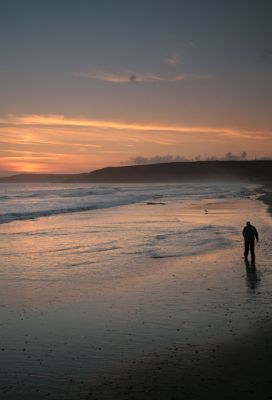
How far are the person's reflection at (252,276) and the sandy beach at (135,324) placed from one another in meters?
0.03

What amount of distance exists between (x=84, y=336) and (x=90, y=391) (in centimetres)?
235

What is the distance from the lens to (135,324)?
9828 millimetres

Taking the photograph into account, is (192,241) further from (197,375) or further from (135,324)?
(197,375)

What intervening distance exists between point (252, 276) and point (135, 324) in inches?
228

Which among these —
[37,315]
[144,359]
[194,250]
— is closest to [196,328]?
[144,359]

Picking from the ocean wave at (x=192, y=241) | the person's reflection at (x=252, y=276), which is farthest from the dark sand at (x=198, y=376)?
the ocean wave at (x=192, y=241)

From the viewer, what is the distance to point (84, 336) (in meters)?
9.12

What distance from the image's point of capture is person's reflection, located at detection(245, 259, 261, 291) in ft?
43.0

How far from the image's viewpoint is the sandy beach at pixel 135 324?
704cm

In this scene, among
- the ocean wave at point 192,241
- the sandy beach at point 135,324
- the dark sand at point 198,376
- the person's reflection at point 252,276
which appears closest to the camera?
the dark sand at point 198,376

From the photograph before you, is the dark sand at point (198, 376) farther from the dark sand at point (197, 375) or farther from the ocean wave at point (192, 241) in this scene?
the ocean wave at point (192, 241)

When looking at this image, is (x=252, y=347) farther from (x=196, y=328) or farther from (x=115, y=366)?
(x=115, y=366)

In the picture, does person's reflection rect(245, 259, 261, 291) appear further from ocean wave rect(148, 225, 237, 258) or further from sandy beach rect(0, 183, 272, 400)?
ocean wave rect(148, 225, 237, 258)

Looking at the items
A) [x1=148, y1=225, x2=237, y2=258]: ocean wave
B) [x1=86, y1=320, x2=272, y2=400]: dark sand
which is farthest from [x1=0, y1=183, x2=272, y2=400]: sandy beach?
[x1=148, y1=225, x2=237, y2=258]: ocean wave
